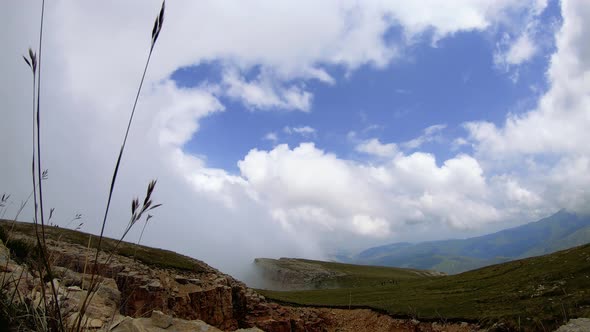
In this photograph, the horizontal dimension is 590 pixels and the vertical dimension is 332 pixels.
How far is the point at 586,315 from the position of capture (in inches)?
760

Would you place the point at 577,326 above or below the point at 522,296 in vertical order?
below

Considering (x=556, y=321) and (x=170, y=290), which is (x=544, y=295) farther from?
(x=170, y=290)

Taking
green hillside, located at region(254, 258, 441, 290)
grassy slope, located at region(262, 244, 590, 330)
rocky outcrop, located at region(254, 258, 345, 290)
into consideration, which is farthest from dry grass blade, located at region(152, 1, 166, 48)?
rocky outcrop, located at region(254, 258, 345, 290)

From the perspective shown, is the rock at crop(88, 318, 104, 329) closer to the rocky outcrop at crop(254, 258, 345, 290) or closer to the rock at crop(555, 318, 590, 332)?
the rock at crop(555, 318, 590, 332)

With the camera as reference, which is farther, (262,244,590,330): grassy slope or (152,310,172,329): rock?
(262,244,590,330): grassy slope

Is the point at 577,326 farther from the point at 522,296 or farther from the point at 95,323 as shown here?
the point at 522,296

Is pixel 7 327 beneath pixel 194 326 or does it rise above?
above

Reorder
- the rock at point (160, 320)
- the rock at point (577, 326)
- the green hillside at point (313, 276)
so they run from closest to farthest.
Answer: the rock at point (160, 320)
the rock at point (577, 326)
the green hillside at point (313, 276)

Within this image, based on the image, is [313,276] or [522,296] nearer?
[522,296]

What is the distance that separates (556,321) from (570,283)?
1802 cm

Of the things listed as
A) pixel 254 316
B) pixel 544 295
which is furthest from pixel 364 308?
pixel 544 295

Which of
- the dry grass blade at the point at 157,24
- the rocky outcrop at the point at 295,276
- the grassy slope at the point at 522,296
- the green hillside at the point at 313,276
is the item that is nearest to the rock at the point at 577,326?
the grassy slope at the point at 522,296

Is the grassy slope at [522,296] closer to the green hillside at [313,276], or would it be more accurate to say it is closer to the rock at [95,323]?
the rock at [95,323]

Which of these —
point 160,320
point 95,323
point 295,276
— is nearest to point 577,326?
point 160,320
